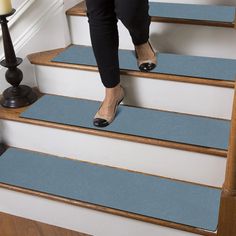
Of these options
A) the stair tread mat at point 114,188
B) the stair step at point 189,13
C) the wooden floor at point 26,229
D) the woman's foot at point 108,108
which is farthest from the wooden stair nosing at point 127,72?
the wooden floor at point 26,229

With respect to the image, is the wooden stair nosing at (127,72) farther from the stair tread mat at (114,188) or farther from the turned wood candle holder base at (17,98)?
the stair tread mat at (114,188)

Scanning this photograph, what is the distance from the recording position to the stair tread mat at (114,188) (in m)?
1.46

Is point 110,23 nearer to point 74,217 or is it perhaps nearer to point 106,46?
point 106,46

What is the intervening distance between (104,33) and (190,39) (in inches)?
18.2

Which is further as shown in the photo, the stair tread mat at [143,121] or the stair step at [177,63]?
the stair step at [177,63]

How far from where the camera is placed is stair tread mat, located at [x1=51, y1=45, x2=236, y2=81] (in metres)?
1.69

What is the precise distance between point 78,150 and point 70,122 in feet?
0.41

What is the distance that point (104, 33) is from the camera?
155 centimetres

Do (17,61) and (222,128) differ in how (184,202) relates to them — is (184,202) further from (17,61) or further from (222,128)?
(17,61)

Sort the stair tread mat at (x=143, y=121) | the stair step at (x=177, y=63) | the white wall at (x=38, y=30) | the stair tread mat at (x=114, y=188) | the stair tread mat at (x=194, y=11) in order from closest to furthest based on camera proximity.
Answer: the stair tread mat at (x=114, y=188), the stair tread mat at (x=143, y=121), the stair step at (x=177, y=63), the stair tread mat at (x=194, y=11), the white wall at (x=38, y=30)

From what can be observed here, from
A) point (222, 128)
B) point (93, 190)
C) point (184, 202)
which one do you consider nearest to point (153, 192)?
point (184, 202)

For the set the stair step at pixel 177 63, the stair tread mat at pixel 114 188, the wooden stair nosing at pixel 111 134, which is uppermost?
the stair step at pixel 177 63

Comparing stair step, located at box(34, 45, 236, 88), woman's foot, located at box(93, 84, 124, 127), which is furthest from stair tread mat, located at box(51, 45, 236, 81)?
woman's foot, located at box(93, 84, 124, 127)

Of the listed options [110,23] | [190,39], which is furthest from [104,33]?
[190,39]
